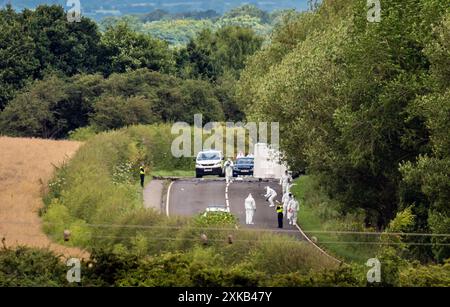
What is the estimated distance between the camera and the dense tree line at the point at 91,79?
3639 inches

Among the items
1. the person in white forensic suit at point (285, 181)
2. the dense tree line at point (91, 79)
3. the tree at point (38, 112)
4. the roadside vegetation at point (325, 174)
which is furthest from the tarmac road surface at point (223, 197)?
the tree at point (38, 112)

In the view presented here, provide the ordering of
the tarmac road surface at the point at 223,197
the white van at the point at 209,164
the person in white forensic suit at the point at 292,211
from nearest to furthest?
the person in white forensic suit at the point at 292,211 → the tarmac road surface at the point at 223,197 → the white van at the point at 209,164

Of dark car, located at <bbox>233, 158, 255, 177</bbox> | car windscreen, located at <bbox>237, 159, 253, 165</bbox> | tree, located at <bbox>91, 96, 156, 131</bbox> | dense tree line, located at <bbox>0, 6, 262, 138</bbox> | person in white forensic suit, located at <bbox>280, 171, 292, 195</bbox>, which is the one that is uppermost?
dense tree line, located at <bbox>0, 6, 262, 138</bbox>

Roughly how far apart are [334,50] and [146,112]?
114ft

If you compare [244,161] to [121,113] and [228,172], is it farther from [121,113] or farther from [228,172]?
[121,113]

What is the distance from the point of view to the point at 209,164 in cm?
7294

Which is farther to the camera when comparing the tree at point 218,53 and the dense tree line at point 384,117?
the tree at point 218,53

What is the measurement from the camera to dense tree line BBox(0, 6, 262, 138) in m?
92.4

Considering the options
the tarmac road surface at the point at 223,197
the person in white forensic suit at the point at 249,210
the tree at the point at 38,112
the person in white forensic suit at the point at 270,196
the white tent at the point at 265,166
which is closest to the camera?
the person in white forensic suit at the point at 249,210

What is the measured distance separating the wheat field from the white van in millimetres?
6536

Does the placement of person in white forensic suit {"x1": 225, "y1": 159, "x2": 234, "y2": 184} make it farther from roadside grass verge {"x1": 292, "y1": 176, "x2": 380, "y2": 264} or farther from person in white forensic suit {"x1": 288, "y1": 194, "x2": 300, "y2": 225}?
person in white forensic suit {"x1": 288, "y1": 194, "x2": 300, "y2": 225}

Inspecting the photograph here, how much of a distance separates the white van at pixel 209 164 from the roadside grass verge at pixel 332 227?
623 cm

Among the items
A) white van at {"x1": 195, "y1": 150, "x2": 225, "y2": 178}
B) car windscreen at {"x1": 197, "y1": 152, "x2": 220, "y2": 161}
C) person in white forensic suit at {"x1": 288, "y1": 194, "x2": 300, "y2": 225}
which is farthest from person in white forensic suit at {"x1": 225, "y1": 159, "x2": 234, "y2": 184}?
person in white forensic suit at {"x1": 288, "y1": 194, "x2": 300, "y2": 225}

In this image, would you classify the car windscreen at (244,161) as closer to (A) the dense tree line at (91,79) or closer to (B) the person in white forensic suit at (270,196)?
(B) the person in white forensic suit at (270,196)
